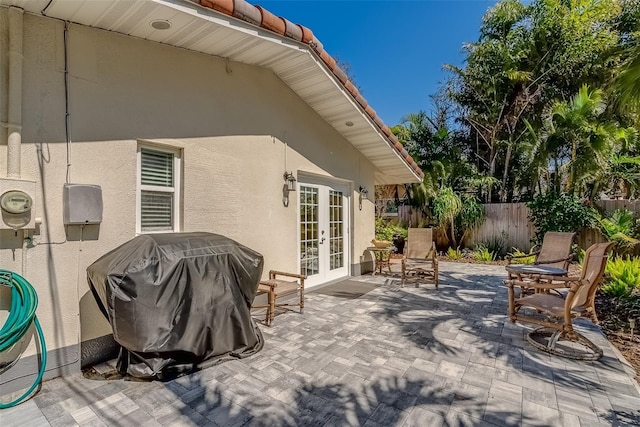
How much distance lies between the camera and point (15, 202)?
3.04 metres

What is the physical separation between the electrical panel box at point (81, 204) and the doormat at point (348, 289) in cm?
465

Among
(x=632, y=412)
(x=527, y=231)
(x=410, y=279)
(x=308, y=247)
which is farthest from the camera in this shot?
(x=527, y=231)

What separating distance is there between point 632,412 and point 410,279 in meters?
5.49

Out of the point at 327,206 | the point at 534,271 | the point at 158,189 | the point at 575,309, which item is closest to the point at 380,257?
the point at 327,206

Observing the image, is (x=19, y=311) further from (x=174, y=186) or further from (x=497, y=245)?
(x=497, y=245)

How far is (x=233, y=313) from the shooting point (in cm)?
379

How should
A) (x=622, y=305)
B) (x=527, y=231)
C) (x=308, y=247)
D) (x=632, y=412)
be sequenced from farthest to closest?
(x=527, y=231), (x=308, y=247), (x=622, y=305), (x=632, y=412)

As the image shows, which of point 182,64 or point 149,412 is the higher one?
point 182,64

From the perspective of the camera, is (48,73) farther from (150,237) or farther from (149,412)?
(149,412)

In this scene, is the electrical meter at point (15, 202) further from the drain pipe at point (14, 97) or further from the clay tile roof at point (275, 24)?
the clay tile roof at point (275, 24)

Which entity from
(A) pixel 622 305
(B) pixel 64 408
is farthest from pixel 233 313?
(A) pixel 622 305

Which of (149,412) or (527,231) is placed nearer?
(149,412)

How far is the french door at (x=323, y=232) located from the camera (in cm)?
707

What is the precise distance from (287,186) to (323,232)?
178 cm
